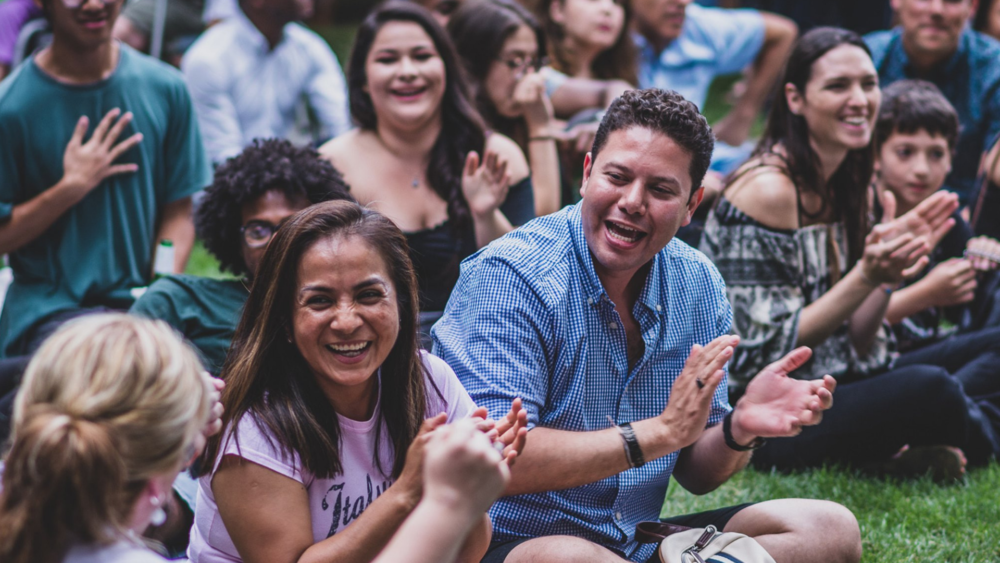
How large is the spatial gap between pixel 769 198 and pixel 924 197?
1.20 metres

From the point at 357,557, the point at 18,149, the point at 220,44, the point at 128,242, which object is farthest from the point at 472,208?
the point at 220,44

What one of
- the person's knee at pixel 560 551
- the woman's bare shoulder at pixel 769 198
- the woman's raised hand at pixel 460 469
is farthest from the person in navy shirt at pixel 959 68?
the woman's raised hand at pixel 460 469

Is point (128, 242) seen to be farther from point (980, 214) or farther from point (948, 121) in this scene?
point (980, 214)

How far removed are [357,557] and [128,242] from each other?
235 centimetres

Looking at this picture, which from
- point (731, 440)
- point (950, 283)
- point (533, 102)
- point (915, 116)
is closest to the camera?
point (731, 440)

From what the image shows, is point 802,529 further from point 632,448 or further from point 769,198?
point 769,198

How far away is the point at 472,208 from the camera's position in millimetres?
3875

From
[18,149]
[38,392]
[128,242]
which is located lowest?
[128,242]

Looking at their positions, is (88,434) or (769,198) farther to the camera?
(769,198)

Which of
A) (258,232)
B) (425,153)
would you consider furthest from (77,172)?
(425,153)

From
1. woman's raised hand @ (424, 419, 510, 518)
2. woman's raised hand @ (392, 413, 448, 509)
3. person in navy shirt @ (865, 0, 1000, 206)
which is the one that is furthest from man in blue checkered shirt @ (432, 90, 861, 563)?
person in navy shirt @ (865, 0, 1000, 206)

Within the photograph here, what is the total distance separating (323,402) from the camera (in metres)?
2.31

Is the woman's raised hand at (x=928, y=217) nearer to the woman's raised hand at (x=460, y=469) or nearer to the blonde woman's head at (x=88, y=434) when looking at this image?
the woman's raised hand at (x=460, y=469)

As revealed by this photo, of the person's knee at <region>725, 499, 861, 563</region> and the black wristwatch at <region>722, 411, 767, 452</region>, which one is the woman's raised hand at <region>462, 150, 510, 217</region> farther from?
the person's knee at <region>725, 499, 861, 563</region>
